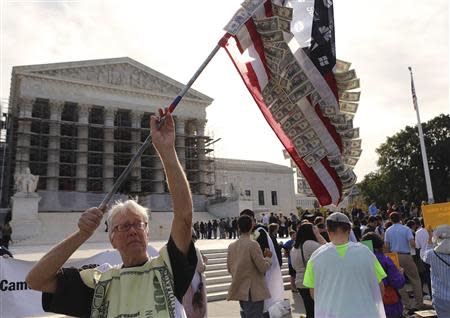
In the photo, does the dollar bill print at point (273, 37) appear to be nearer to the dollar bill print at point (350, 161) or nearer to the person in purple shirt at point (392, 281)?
the dollar bill print at point (350, 161)

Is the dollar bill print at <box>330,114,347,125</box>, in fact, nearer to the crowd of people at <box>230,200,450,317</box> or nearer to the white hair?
the crowd of people at <box>230,200,450,317</box>

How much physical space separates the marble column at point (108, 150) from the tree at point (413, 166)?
27099mm

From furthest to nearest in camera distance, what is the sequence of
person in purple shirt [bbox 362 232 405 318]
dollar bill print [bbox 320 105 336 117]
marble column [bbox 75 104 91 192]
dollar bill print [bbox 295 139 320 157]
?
marble column [bbox 75 104 91 192]
dollar bill print [bbox 295 139 320 157]
dollar bill print [bbox 320 105 336 117]
person in purple shirt [bbox 362 232 405 318]

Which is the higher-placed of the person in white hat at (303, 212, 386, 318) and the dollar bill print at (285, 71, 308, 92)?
the dollar bill print at (285, 71, 308, 92)

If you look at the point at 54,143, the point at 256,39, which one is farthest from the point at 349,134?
the point at 54,143

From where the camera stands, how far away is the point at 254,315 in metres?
4.85

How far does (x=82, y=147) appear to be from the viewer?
39938 mm

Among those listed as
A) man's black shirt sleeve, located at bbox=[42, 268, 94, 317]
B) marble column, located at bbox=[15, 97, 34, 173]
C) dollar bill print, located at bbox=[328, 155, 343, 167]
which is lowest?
man's black shirt sleeve, located at bbox=[42, 268, 94, 317]

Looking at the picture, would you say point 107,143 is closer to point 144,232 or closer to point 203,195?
point 203,195

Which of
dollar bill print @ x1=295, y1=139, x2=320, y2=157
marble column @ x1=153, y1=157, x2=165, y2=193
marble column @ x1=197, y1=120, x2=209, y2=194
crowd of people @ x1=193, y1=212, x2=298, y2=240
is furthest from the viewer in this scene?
marble column @ x1=197, y1=120, x2=209, y2=194

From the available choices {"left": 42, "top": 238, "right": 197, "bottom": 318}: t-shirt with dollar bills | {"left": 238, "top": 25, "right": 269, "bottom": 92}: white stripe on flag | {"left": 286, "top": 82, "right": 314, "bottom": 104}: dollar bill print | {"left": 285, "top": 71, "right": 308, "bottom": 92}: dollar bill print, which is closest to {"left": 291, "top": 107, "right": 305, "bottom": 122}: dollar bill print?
{"left": 286, "top": 82, "right": 314, "bottom": 104}: dollar bill print

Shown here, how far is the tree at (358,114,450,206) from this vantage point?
39500 millimetres

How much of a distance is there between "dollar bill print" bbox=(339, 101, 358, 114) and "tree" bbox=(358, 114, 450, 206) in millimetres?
37919

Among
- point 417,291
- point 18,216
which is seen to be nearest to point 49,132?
point 18,216
